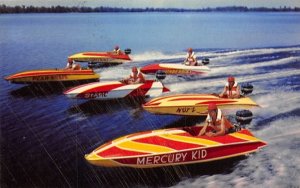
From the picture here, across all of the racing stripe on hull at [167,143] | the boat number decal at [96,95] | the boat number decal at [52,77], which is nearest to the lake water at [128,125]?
the boat number decal at [96,95]

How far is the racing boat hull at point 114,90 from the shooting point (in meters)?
9.03

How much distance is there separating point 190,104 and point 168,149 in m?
2.31

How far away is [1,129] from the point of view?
24.5ft

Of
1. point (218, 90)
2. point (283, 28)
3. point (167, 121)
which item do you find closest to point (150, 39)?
point (283, 28)

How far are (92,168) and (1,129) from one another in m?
2.68

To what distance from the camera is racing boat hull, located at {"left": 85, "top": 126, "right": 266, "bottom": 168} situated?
542 cm

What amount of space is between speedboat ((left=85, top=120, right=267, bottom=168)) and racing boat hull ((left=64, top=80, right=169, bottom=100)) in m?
3.51

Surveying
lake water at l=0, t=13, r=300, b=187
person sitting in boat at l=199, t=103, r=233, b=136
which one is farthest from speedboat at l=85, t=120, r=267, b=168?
lake water at l=0, t=13, r=300, b=187

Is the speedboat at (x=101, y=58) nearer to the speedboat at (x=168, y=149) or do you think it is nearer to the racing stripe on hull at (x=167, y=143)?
the speedboat at (x=168, y=149)

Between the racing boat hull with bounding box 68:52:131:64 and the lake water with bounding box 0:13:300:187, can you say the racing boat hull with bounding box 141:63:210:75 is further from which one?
the racing boat hull with bounding box 68:52:131:64

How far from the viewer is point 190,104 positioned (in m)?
7.65

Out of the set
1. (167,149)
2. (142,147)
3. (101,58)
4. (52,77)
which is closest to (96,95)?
(52,77)

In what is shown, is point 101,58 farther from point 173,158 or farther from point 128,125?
point 173,158

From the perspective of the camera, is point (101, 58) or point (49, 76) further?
point (101, 58)
